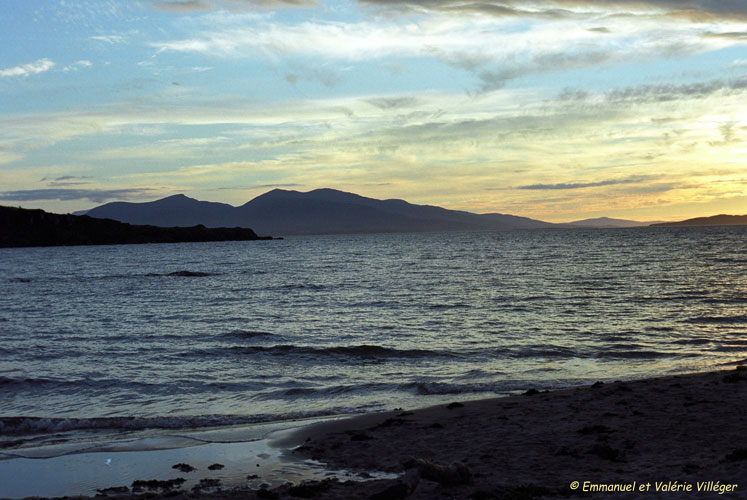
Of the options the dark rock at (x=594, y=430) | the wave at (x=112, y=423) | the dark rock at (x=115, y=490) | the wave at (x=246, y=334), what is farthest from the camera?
the wave at (x=246, y=334)

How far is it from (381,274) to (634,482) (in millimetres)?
55667

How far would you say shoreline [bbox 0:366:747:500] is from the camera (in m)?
8.47

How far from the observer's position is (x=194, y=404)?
1593 cm

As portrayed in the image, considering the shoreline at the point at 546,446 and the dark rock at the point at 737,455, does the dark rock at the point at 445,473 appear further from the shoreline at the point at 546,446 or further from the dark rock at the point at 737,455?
the dark rock at the point at 737,455

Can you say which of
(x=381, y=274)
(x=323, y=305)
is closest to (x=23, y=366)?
(x=323, y=305)

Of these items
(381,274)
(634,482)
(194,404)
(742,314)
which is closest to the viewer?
(634,482)

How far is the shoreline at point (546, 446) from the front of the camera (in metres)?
8.47

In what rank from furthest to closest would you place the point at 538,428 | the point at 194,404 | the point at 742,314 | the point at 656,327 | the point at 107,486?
the point at 742,314, the point at 656,327, the point at 194,404, the point at 538,428, the point at 107,486

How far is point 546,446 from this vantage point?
10789mm

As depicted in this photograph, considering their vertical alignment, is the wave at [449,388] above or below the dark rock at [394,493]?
below

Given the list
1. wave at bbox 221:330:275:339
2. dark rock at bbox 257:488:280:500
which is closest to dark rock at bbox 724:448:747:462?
dark rock at bbox 257:488:280:500

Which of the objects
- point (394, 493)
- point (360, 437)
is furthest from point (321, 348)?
point (394, 493)

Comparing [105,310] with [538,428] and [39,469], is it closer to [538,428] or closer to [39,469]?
[39,469]

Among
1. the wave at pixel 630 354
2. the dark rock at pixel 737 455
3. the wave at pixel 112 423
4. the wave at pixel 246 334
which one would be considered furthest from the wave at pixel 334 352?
the dark rock at pixel 737 455
